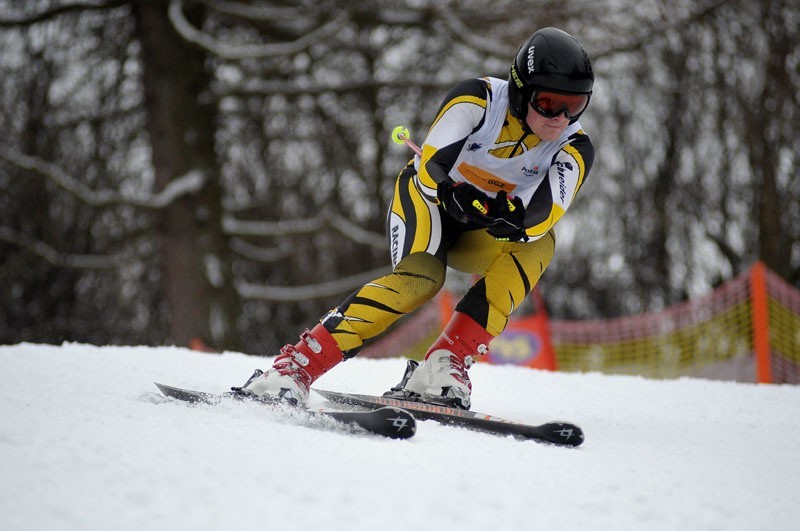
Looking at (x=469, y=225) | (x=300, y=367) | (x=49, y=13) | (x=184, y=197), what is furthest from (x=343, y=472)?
(x=49, y=13)

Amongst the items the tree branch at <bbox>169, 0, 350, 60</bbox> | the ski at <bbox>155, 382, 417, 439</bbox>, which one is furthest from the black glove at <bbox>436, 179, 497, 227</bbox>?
the tree branch at <bbox>169, 0, 350, 60</bbox>

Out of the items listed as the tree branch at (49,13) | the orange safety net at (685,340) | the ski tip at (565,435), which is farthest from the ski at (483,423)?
the tree branch at (49,13)

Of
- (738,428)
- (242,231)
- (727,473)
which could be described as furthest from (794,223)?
(727,473)

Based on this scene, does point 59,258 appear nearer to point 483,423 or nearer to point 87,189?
point 87,189

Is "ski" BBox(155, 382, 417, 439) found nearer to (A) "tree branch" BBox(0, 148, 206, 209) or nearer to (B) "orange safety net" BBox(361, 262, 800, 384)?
(B) "orange safety net" BBox(361, 262, 800, 384)

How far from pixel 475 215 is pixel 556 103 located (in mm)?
552

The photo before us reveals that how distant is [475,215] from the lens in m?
3.01

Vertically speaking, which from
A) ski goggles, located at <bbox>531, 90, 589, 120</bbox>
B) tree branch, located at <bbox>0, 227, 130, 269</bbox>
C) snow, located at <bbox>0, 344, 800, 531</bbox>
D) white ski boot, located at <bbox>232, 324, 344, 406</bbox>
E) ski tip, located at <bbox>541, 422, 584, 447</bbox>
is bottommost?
snow, located at <bbox>0, 344, 800, 531</bbox>

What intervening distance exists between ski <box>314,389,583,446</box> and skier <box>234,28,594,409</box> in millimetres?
121

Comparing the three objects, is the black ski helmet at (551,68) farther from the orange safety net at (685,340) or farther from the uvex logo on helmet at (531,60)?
the orange safety net at (685,340)

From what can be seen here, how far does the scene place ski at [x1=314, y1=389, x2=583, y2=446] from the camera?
2.81 m

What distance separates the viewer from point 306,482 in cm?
200

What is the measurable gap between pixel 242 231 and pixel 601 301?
9.72 m

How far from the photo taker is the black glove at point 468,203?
299cm
